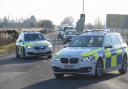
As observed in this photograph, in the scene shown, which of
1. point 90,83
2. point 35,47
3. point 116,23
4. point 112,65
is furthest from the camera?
point 116,23

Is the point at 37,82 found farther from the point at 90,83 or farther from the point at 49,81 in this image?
the point at 90,83

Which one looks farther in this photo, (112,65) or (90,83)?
(112,65)

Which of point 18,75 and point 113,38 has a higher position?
point 113,38

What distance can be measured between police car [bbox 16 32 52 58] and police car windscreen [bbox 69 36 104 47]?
10431 millimetres

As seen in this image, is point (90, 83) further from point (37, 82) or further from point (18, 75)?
point (18, 75)

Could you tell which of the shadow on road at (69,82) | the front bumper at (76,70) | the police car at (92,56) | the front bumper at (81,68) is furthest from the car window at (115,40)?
the front bumper at (76,70)

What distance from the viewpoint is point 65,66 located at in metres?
17.6

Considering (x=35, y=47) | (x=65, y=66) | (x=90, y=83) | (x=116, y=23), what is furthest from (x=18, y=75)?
(x=116, y=23)

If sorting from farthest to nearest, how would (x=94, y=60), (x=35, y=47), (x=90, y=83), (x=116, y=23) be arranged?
(x=116, y=23) → (x=35, y=47) → (x=94, y=60) → (x=90, y=83)

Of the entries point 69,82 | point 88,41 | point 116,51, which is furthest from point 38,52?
point 69,82

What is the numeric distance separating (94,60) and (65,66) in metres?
0.95

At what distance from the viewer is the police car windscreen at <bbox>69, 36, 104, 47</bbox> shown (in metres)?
18.8

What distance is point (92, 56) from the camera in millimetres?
17531

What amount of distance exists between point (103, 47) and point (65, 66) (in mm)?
1709
